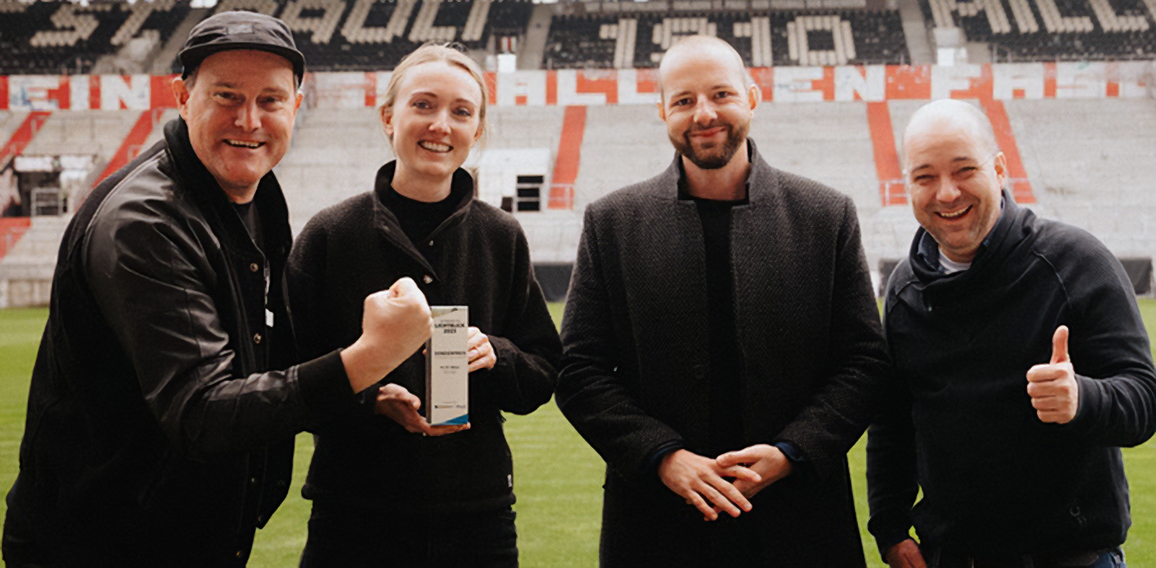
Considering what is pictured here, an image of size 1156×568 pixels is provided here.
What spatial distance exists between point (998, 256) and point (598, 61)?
29.2 meters

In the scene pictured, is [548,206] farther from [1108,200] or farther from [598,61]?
[1108,200]

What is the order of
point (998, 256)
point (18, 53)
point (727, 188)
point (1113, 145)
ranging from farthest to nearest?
point (18, 53)
point (1113, 145)
point (727, 188)
point (998, 256)

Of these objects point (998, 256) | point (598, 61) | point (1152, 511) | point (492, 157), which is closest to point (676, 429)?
point (998, 256)

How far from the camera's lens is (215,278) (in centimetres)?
176

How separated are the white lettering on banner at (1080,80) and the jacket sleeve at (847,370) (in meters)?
26.3

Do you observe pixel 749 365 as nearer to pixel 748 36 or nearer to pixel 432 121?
pixel 432 121

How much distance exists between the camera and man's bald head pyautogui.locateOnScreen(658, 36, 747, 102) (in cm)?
225

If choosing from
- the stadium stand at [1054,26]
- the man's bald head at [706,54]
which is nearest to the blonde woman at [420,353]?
the man's bald head at [706,54]

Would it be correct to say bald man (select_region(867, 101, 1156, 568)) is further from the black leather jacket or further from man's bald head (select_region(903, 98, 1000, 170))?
the black leather jacket

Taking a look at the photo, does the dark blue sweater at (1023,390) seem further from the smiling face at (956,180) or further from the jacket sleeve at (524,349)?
the jacket sleeve at (524,349)

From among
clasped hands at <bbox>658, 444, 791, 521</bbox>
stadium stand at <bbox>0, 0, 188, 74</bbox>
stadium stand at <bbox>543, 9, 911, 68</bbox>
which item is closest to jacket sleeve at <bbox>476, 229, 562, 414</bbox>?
clasped hands at <bbox>658, 444, 791, 521</bbox>

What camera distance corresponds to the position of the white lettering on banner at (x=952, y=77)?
24.4 m

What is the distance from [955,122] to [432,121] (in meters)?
1.26

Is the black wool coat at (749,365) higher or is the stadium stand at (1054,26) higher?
the stadium stand at (1054,26)
